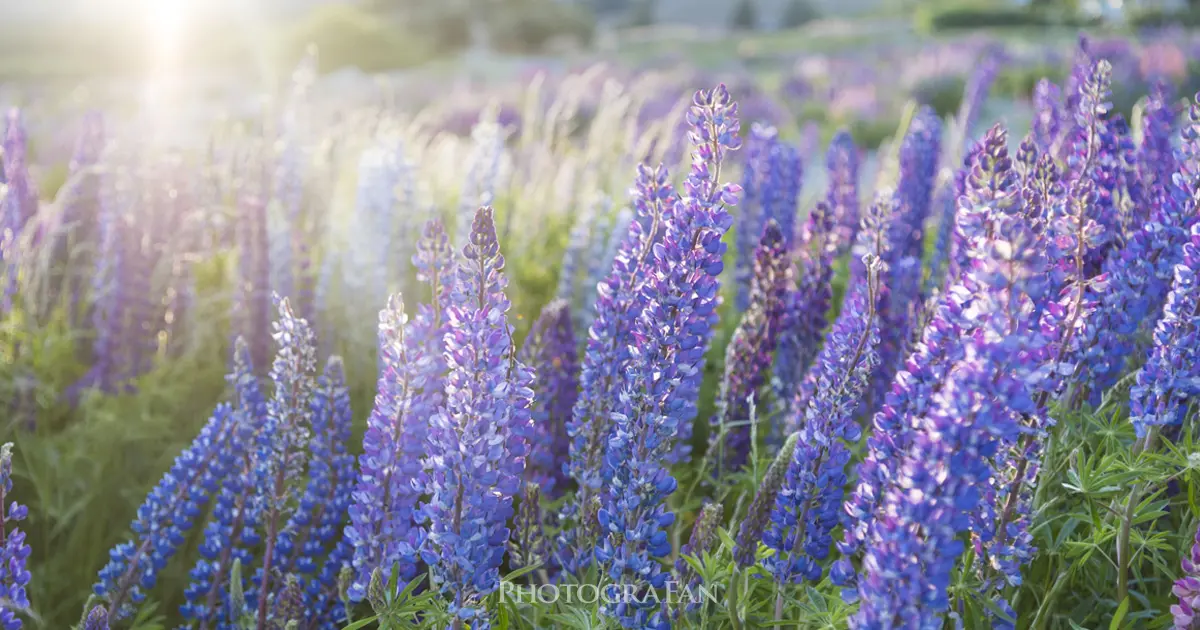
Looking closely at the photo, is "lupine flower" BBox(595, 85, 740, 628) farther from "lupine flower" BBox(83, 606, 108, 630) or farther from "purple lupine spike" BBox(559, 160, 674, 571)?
"lupine flower" BBox(83, 606, 108, 630)

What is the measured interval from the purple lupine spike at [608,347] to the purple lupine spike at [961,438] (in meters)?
0.83

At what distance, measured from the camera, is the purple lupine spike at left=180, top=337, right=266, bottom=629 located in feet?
8.35

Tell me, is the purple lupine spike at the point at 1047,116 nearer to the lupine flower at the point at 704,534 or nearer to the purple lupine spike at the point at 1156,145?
the purple lupine spike at the point at 1156,145

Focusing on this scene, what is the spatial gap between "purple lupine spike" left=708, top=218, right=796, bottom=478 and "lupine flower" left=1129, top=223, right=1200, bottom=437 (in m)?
1.01

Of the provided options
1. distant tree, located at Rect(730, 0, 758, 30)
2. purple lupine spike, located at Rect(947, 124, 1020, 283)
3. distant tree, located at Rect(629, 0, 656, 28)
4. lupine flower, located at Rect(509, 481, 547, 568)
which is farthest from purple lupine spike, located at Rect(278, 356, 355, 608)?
distant tree, located at Rect(629, 0, 656, 28)

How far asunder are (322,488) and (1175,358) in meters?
2.08

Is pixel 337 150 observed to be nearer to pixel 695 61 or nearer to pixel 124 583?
pixel 124 583

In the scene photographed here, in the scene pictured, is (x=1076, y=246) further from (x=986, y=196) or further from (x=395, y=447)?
(x=395, y=447)

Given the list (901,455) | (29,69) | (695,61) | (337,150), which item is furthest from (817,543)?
(29,69)

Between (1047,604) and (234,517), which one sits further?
(234,517)

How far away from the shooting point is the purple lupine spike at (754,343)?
112 inches

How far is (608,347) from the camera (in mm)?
2281

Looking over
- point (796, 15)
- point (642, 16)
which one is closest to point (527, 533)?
point (796, 15)

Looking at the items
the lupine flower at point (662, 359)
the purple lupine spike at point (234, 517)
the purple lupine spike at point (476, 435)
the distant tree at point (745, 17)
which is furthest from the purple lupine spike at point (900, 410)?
the distant tree at point (745, 17)
